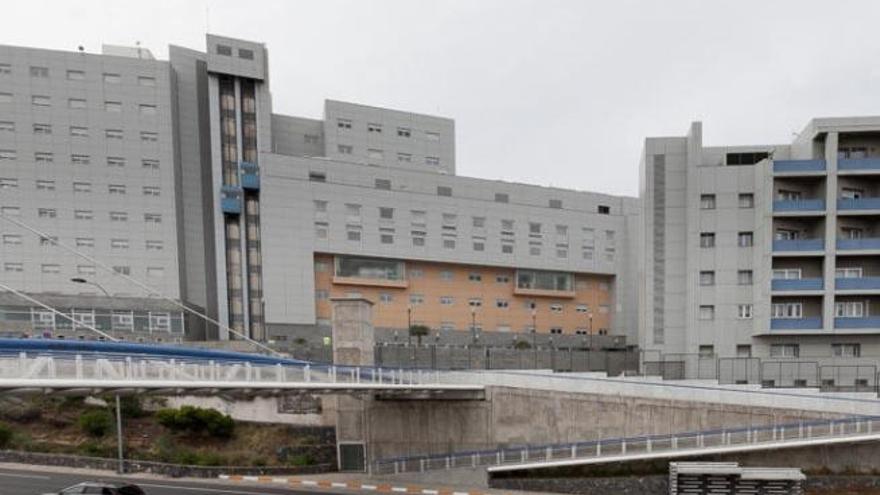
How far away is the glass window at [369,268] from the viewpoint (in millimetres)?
51031

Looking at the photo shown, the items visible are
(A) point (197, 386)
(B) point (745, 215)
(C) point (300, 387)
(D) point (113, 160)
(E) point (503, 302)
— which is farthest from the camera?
(E) point (503, 302)

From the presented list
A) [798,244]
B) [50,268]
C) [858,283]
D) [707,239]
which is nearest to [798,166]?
[798,244]

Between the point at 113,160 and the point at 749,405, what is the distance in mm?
56479

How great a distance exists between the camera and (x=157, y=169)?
153 feet

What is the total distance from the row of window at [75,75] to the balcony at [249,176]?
1210 cm

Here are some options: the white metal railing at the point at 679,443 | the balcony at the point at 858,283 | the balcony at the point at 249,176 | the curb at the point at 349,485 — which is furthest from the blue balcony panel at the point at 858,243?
the balcony at the point at 249,176

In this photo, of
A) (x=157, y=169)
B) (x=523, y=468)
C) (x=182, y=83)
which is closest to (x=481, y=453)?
(x=523, y=468)

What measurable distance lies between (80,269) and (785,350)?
2463 inches

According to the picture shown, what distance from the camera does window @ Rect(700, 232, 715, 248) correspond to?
35.1 metres

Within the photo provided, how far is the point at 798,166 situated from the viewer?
108 feet

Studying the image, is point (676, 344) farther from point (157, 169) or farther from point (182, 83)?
point (182, 83)

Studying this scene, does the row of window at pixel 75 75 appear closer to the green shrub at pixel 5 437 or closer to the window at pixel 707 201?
the green shrub at pixel 5 437

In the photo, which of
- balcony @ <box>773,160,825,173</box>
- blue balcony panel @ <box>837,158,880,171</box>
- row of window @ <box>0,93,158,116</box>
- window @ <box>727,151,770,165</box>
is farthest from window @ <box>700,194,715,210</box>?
row of window @ <box>0,93,158,116</box>

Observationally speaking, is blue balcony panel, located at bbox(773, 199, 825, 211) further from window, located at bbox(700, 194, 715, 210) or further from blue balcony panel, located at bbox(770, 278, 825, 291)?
blue balcony panel, located at bbox(770, 278, 825, 291)
